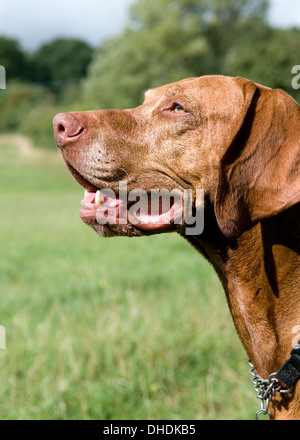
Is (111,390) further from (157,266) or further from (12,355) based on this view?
(157,266)

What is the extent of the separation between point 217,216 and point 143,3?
3778cm

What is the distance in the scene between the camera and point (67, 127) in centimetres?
235

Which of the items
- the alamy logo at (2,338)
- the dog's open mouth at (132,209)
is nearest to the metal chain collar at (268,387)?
the dog's open mouth at (132,209)

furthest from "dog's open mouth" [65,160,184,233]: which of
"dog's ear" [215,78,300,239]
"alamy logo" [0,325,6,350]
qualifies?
"alamy logo" [0,325,6,350]

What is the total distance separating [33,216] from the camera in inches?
586

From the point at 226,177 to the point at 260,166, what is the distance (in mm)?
149

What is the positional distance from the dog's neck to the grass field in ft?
2.21

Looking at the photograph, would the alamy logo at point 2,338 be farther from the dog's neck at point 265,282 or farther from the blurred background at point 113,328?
the dog's neck at point 265,282

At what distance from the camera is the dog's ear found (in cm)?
209

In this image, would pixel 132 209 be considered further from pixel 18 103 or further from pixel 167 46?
pixel 18 103

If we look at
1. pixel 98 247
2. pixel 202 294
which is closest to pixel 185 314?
pixel 202 294

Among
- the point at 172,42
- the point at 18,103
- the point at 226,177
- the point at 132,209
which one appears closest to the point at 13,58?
the point at 18,103

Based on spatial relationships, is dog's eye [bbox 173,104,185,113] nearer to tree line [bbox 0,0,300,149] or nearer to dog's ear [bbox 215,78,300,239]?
dog's ear [bbox 215,78,300,239]

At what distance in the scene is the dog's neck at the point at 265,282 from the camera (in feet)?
7.48
